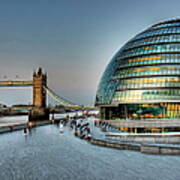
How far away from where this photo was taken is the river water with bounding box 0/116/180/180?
1702cm

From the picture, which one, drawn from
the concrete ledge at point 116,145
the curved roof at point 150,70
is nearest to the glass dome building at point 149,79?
the curved roof at point 150,70

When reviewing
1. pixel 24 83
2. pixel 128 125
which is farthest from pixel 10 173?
pixel 24 83

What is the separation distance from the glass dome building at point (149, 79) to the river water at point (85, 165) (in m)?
32.9

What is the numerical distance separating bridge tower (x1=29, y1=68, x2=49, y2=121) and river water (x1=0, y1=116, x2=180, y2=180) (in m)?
73.1

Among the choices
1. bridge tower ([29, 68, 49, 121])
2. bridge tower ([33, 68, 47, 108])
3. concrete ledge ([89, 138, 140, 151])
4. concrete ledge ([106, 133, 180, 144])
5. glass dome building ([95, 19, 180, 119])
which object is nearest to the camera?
concrete ledge ([89, 138, 140, 151])

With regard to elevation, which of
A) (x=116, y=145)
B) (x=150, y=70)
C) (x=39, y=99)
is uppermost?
(x=150, y=70)

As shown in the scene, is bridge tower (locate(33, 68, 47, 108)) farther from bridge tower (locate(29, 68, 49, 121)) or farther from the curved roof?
the curved roof

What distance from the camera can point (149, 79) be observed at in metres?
57.7

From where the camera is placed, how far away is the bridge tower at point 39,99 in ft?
→ 330

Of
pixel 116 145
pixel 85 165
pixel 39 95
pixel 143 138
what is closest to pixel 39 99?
pixel 39 95

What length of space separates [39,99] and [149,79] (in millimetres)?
64539

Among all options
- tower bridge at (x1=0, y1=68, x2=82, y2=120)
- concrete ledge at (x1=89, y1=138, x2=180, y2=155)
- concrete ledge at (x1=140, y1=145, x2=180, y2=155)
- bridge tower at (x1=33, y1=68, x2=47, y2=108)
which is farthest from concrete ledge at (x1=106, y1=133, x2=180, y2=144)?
bridge tower at (x1=33, y1=68, x2=47, y2=108)

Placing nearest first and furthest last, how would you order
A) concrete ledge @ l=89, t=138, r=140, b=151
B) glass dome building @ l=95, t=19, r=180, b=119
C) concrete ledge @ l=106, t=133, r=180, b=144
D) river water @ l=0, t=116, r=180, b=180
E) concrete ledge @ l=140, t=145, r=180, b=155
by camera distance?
river water @ l=0, t=116, r=180, b=180
concrete ledge @ l=140, t=145, r=180, b=155
concrete ledge @ l=89, t=138, r=140, b=151
concrete ledge @ l=106, t=133, r=180, b=144
glass dome building @ l=95, t=19, r=180, b=119

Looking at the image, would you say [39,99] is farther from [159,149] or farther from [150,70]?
[159,149]
